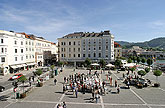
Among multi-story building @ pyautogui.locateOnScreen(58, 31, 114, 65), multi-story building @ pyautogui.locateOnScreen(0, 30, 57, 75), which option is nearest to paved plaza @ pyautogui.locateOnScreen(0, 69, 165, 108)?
multi-story building @ pyautogui.locateOnScreen(0, 30, 57, 75)

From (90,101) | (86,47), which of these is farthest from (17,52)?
(90,101)

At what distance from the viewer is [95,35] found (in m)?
53.5

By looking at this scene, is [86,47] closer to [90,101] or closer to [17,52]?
[17,52]

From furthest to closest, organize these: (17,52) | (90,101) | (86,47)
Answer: (86,47), (17,52), (90,101)

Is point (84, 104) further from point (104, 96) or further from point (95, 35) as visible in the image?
point (95, 35)

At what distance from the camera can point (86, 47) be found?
173 feet

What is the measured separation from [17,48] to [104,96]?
35.2m

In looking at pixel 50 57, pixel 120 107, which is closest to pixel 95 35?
pixel 50 57

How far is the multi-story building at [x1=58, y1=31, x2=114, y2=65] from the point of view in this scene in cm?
5206

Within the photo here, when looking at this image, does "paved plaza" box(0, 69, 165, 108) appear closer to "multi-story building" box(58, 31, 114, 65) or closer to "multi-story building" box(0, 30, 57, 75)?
"multi-story building" box(0, 30, 57, 75)

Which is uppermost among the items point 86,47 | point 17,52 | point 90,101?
point 86,47

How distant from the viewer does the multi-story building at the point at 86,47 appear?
52.1 metres

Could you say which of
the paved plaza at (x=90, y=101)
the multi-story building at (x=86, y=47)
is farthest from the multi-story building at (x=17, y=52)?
the paved plaza at (x=90, y=101)

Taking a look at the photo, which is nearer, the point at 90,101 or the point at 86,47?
the point at 90,101
